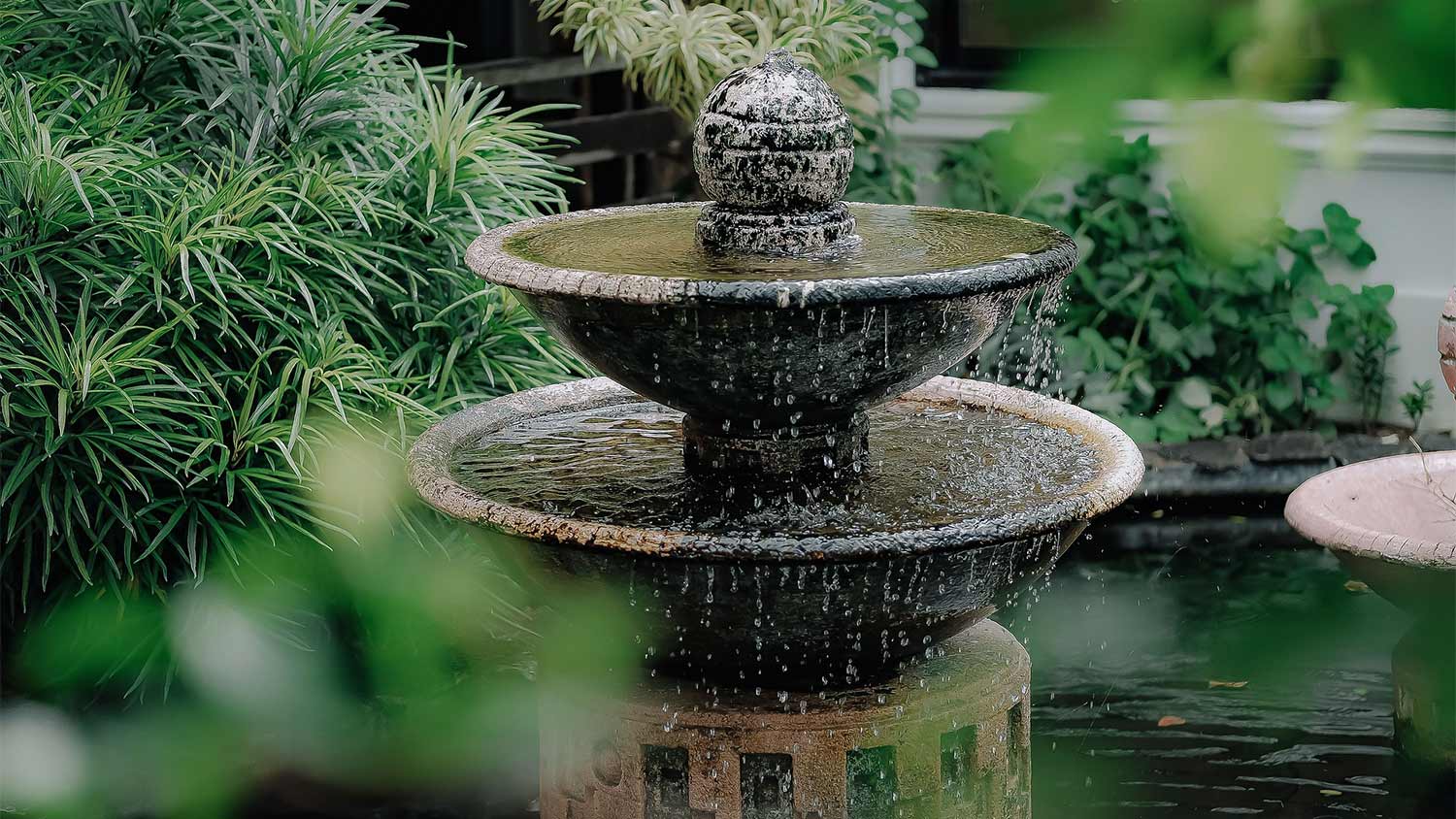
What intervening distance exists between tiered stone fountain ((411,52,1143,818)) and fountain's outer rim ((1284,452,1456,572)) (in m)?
0.77

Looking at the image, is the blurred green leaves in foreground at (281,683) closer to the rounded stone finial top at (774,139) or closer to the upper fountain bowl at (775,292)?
the upper fountain bowl at (775,292)

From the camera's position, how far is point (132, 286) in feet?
11.6

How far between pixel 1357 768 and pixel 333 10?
322cm

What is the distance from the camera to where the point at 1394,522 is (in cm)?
375

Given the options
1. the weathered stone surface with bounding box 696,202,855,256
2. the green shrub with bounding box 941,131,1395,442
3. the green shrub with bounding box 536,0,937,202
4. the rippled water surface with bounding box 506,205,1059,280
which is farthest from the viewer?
the green shrub with bounding box 941,131,1395,442

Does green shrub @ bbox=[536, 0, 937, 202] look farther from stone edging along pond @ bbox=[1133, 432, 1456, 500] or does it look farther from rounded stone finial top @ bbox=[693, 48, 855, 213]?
rounded stone finial top @ bbox=[693, 48, 855, 213]

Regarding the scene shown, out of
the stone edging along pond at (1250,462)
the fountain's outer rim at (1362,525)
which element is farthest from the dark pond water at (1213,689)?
the fountain's outer rim at (1362,525)

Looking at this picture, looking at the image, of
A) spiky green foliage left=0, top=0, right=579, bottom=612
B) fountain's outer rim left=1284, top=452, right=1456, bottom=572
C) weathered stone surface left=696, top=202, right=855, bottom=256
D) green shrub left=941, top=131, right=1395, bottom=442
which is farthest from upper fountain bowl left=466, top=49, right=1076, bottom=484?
green shrub left=941, top=131, right=1395, bottom=442

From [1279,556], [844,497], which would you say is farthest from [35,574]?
[1279,556]

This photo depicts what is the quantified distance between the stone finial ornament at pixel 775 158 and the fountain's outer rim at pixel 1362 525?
1.50 m

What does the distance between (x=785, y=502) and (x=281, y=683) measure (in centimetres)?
161

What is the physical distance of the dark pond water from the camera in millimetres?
3543

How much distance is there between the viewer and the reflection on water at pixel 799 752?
262 centimetres

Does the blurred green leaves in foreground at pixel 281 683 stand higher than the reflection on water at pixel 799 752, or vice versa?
the reflection on water at pixel 799 752
